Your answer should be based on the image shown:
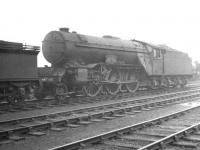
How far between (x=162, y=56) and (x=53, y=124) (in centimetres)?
1370

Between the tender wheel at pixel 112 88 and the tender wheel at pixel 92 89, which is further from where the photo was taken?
the tender wheel at pixel 112 88

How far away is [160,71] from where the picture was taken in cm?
1953

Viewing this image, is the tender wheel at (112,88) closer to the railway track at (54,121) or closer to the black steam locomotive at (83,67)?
the black steam locomotive at (83,67)

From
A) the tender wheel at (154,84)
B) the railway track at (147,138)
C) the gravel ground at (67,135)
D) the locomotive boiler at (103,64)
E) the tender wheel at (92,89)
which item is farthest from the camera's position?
the tender wheel at (154,84)

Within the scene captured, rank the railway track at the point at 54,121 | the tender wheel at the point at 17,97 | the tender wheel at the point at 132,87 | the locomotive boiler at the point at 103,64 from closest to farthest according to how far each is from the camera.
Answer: the railway track at the point at 54,121 → the tender wheel at the point at 17,97 → the locomotive boiler at the point at 103,64 → the tender wheel at the point at 132,87

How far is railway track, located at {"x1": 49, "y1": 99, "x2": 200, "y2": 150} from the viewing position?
569cm

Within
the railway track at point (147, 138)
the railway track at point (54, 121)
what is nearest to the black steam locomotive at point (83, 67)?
the railway track at point (54, 121)

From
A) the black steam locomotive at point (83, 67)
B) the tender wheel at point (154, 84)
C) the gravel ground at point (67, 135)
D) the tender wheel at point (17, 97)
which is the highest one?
the black steam locomotive at point (83, 67)

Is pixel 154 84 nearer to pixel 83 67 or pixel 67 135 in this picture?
pixel 83 67

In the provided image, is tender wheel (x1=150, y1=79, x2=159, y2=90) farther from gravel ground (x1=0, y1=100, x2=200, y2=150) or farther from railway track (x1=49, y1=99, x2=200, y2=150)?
railway track (x1=49, y1=99, x2=200, y2=150)

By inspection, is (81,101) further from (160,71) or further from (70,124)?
(160,71)

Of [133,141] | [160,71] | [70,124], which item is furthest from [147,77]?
[133,141]

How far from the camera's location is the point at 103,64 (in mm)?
15273

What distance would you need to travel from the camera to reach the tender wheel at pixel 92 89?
14.3 metres
